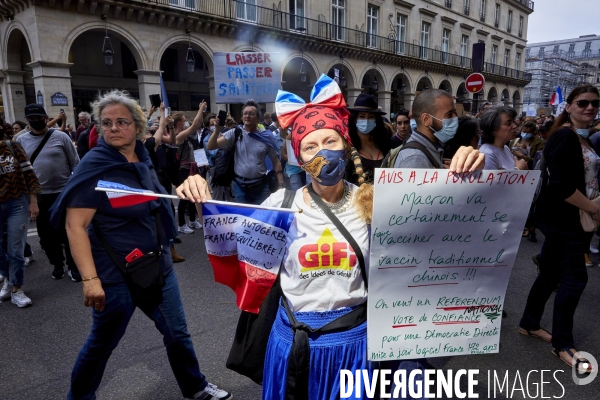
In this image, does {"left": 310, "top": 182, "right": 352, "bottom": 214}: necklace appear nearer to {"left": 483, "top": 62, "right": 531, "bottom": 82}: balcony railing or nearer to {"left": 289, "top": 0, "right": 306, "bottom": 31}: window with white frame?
{"left": 289, "top": 0, "right": 306, "bottom": 31}: window with white frame

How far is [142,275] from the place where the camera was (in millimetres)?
2186

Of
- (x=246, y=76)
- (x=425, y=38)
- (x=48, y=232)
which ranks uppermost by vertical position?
(x=425, y=38)

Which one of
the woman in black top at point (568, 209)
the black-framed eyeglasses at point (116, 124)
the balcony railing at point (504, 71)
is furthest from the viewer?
the balcony railing at point (504, 71)

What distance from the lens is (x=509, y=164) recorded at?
366 cm

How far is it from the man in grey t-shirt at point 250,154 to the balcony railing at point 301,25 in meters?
12.1

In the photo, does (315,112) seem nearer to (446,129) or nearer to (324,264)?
(324,264)

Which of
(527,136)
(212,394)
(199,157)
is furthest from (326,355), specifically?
(527,136)

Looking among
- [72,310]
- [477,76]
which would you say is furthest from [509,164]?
[477,76]

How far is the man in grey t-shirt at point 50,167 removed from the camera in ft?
14.7

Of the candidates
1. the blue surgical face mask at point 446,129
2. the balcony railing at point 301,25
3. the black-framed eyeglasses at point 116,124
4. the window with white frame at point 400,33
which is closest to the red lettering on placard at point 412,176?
the blue surgical face mask at point 446,129

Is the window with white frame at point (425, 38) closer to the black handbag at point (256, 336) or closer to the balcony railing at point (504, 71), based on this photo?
the balcony railing at point (504, 71)

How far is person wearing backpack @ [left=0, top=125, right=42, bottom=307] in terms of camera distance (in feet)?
13.2

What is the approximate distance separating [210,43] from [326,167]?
1682 centimetres

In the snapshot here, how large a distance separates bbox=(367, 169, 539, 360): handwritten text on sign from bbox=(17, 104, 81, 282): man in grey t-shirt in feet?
13.6
